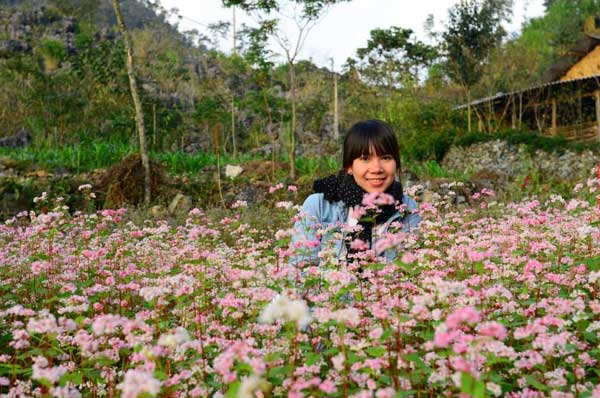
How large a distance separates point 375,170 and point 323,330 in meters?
1.98

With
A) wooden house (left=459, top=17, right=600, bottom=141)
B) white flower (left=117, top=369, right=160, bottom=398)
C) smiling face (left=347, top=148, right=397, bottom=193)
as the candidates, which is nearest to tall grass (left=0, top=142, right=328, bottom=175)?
smiling face (left=347, top=148, right=397, bottom=193)

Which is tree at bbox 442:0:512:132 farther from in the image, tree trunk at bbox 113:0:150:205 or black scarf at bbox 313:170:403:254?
black scarf at bbox 313:170:403:254

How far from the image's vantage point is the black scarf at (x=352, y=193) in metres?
4.15

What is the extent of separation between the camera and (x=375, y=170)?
419cm

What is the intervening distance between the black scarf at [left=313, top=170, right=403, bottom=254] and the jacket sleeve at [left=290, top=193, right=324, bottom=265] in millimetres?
110

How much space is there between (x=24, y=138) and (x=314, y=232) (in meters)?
18.8

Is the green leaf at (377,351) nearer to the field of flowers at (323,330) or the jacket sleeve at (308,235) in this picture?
the field of flowers at (323,330)

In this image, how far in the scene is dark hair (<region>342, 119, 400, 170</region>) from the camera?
4145 millimetres

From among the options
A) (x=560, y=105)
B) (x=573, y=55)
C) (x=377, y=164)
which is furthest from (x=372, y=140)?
(x=573, y=55)

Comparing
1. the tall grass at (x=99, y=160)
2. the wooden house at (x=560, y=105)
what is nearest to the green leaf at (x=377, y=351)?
the tall grass at (x=99, y=160)

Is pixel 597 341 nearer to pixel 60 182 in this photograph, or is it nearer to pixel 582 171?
pixel 60 182

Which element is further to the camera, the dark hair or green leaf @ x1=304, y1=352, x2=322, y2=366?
the dark hair

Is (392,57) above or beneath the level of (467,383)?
above

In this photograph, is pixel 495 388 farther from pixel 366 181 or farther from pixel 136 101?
pixel 136 101
